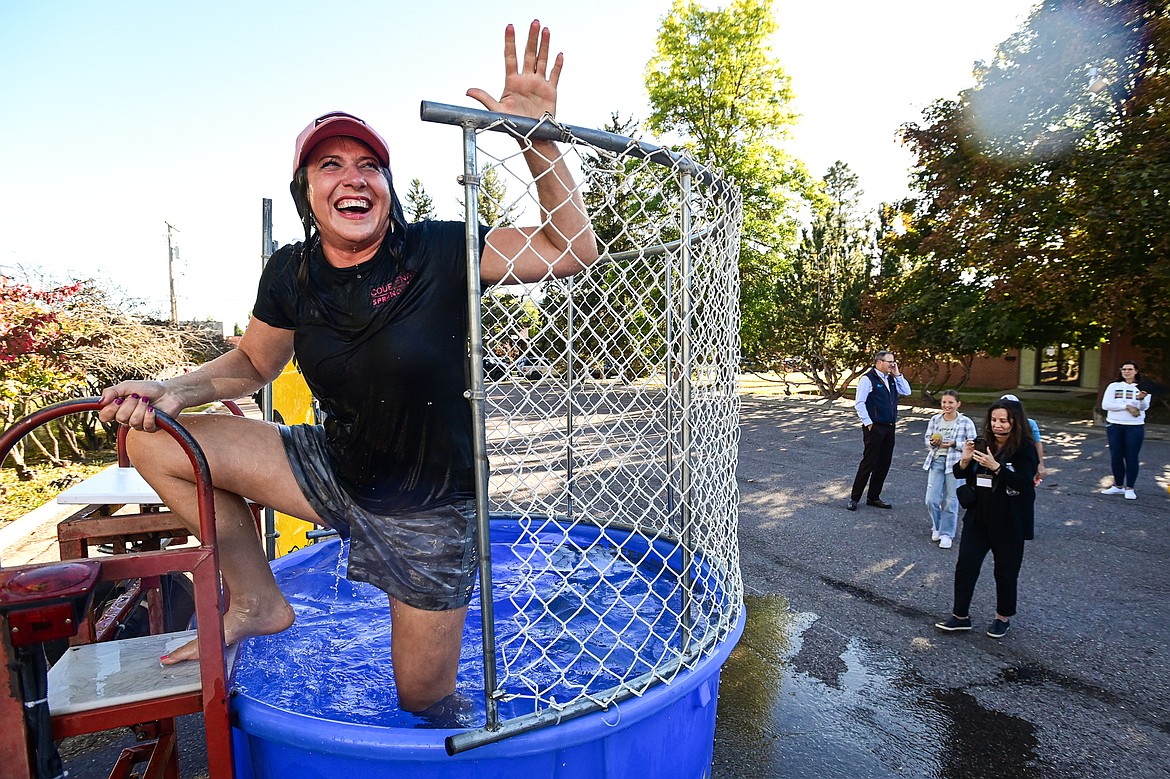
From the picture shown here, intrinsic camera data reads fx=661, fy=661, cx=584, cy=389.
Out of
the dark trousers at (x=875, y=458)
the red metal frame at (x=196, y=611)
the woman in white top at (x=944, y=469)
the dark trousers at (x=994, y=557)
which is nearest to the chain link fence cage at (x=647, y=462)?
the red metal frame at (x=196, y=611)

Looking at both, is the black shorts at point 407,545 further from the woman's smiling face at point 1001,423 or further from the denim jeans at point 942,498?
the denim jeans at point 942,498

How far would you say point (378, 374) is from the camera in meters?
1.89

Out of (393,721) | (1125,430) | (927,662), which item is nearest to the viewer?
(393,721)

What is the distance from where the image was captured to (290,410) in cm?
410

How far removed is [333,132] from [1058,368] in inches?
1064

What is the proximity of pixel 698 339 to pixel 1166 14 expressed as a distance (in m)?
15.2

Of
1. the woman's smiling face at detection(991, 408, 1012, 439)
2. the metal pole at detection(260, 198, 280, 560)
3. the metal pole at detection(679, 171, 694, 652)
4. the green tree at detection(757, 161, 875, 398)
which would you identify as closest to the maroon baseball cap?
the metal pole at detection(679, 171, 694, 652)

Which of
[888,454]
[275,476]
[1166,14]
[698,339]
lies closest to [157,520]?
[275,476]

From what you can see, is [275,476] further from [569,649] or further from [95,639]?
[569,649]

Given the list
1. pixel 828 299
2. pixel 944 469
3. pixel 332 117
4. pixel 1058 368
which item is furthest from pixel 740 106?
pixel 332 117

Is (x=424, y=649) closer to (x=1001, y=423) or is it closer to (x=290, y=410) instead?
(x=290, y=410)

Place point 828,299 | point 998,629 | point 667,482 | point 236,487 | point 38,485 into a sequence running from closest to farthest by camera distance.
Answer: point 236,487, point 667,482, point 998,629, point 38,485, point 828,299

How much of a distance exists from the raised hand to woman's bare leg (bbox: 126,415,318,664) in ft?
4.19

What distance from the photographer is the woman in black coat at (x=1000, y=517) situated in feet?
12.5
